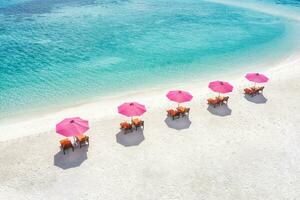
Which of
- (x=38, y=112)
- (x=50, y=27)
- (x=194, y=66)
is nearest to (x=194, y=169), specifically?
(x=38, y=112)

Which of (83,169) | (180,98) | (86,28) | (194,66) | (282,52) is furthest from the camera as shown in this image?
(86,28)

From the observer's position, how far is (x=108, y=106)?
75.5ft

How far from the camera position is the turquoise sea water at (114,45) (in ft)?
87.6

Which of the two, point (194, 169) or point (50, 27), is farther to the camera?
point (50, 27)

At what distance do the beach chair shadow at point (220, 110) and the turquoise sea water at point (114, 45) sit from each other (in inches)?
285

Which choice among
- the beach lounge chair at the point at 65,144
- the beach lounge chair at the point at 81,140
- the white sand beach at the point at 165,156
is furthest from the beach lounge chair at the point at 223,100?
the beach lounge chair at the point at 65,144

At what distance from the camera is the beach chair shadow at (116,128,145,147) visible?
17772 millimetres

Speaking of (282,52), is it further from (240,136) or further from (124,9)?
(124,9)

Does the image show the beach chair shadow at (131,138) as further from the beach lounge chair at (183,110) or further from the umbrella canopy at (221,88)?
the umbrella canopy at (221,88)

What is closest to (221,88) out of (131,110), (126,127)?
(131,110)

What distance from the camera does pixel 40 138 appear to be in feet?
59.4

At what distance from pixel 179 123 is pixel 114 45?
19.9m

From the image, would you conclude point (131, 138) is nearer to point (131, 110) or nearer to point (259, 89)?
point (131, 110)

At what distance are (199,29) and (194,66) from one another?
15.3 m
